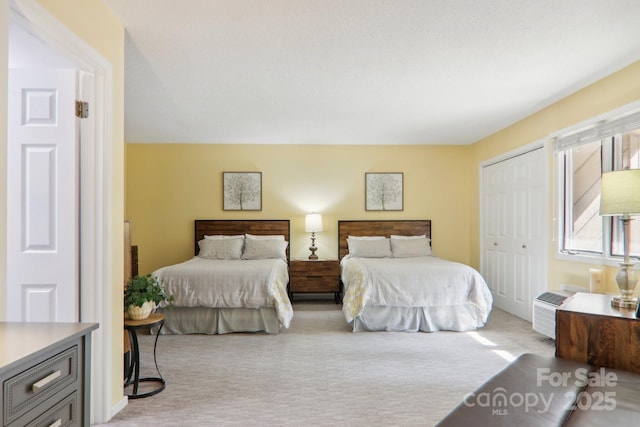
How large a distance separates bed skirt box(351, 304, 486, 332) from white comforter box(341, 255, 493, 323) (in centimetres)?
11

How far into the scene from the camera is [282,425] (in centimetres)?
229

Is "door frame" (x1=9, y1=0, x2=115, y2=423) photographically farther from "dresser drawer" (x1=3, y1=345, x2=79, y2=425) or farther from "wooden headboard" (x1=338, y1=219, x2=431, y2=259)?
"wooden headboard" (x1=338, y1=219, x2=431, y2=259)

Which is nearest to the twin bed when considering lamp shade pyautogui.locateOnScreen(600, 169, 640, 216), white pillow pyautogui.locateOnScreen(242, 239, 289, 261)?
white pillow pyautogui.locateOnScreen(242, 239, 289, 261)

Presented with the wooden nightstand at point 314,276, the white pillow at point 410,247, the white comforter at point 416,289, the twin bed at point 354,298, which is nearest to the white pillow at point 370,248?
the white pillow at point 410,247

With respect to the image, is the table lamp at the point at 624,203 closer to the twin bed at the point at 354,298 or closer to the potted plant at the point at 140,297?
the twin bed at the point at 354,298

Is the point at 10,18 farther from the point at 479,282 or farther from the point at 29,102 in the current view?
the point at 479,282

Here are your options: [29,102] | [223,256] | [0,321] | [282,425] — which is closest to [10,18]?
[29,102]

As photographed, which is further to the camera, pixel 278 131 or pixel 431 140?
pixel 431 140

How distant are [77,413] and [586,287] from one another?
159 inches

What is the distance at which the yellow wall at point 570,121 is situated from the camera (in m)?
3.19

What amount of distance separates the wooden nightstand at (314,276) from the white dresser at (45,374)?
4.36 m

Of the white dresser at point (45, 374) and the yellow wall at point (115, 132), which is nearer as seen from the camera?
the white dresser at point (45, 374)

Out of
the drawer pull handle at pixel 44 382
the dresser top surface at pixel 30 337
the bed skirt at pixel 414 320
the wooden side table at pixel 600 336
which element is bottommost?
the bed skirt at pixel 414 320

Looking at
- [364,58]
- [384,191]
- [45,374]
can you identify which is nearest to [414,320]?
[384,191]
